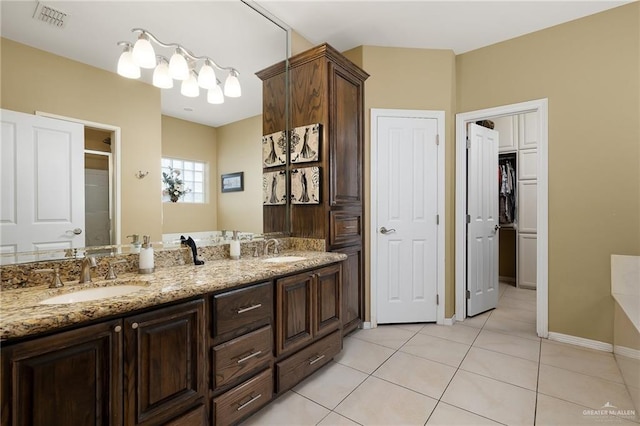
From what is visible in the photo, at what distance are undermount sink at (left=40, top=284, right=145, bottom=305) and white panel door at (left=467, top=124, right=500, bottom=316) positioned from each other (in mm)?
3030

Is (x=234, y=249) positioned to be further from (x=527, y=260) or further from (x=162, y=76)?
(x=527, y=260)

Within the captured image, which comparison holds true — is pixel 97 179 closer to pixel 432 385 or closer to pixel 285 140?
pixel 285 140

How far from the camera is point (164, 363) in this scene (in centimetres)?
126

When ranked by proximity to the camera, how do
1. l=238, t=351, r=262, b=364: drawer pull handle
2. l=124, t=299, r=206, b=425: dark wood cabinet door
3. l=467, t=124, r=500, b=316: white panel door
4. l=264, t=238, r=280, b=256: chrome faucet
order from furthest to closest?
1. l=467, t=124, r=500, b=316: white panel door
2. l=264, t=238, r=280, b=256: chrome faucet
3. l=238, t=351, r=262, b=364: drawer pull handle
4. l=124, t=299, r=206, b=425: dark wood cabinet door

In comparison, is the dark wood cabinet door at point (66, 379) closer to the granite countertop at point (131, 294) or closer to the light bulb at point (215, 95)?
the granite countertop at point (131, 294)

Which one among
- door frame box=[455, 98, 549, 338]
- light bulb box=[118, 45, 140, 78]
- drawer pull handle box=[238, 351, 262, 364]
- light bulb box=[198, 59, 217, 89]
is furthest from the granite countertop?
door frame box=[455, 98, 549, 338]

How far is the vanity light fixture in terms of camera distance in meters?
1.67

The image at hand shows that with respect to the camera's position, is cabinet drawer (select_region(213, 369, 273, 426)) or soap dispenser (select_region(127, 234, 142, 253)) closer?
cabinet drawer (select_region(213, 369, 273, 426))

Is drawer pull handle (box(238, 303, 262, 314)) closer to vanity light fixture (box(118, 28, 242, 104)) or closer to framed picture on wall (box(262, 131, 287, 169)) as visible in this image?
framed picture on wall (box(262, 131, 287, 169))

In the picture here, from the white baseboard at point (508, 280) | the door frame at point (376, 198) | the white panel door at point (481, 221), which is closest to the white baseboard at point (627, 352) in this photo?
the white panel door at point (481, 221)

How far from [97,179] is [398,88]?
8.72 ft

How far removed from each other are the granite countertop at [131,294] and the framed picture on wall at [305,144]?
97 centimetres

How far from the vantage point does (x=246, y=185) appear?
2412 mm

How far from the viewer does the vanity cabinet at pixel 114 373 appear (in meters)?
0.93
